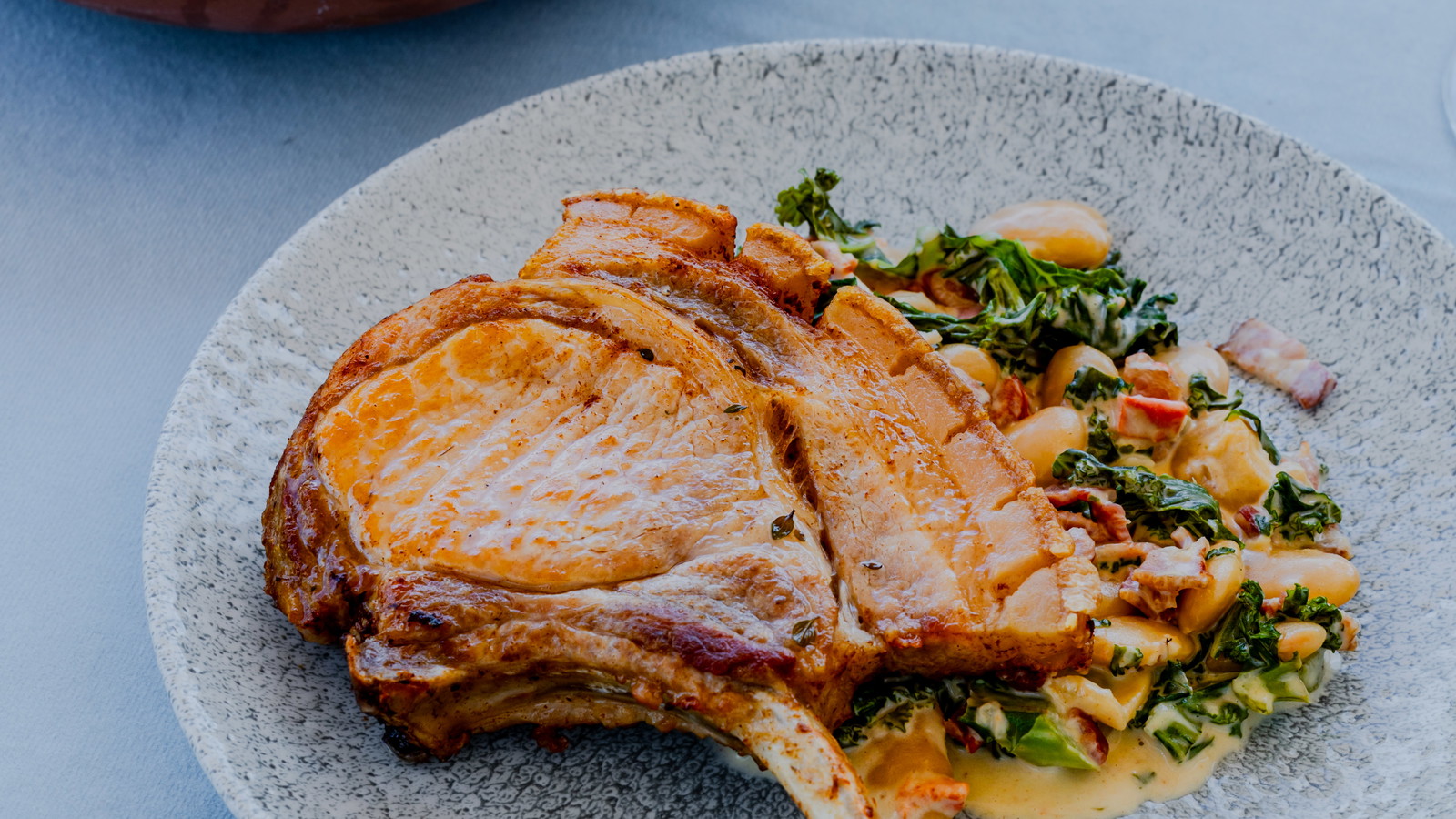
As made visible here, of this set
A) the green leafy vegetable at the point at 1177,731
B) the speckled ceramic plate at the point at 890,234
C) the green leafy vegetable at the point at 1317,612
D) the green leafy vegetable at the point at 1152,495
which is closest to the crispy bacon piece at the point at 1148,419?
the green leafy vegetable at the point at 1152,495

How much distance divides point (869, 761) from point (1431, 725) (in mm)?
1490

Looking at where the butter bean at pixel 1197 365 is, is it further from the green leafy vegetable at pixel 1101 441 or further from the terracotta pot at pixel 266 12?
the terracotta pot at pixel 266 12

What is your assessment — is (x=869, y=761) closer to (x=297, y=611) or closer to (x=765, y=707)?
(x=765, y=707)

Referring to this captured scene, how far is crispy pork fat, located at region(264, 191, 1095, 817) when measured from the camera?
2.85 metres

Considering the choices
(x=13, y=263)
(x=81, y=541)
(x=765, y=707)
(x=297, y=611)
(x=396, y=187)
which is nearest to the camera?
(x=765, y=707)

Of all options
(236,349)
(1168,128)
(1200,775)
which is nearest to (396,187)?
(236,349)

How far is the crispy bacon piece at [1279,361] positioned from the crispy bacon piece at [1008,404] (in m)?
0.85

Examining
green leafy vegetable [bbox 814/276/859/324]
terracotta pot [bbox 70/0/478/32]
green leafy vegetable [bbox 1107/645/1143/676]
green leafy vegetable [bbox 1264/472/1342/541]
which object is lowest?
green leafy vegetable [bbox 1107/645/1143/676]

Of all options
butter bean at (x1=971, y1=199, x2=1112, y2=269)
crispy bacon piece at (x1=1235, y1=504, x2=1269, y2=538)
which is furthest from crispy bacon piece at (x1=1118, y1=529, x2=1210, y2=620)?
butter bean at (x1=971, y1=199, x2=1112, y2=269)

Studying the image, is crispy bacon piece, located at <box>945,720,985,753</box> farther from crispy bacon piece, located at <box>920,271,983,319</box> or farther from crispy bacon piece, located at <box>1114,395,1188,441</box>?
crispy bacon piece, located at <box>920,271,983,319</box>

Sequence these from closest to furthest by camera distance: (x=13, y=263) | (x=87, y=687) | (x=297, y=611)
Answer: (x=297, y=611) < (x=87, y=687) < (x=13, y=263)

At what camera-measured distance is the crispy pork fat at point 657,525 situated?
285 cm

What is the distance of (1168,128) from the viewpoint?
15.1 feet

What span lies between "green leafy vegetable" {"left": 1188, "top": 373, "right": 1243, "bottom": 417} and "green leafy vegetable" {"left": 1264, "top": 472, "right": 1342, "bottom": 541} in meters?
0.37
